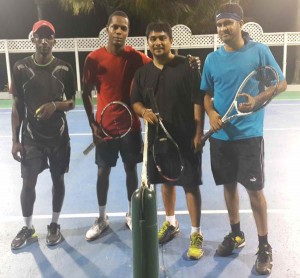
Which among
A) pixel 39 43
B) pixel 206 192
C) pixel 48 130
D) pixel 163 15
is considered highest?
pixel 163 15

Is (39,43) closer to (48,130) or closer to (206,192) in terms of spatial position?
(48,130)

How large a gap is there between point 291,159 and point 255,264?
3584mm

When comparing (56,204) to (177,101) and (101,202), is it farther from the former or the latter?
(177,101)

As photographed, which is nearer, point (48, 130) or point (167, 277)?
point (167, 277)

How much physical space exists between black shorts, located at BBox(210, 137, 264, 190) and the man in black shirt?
7.6 inches

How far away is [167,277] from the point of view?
134 inches

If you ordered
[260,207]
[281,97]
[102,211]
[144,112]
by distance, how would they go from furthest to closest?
[281,97] < [102,211] < [144,112] < [260,207]

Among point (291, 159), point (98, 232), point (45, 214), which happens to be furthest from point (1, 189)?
point (291, 159)

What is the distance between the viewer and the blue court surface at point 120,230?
3.54m

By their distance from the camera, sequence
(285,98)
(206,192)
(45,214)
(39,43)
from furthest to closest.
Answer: (285,98), (206,192), (45,214), (39,43)

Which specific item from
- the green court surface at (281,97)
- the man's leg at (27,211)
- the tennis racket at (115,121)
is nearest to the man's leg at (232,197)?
the tennis racket at (115,121)

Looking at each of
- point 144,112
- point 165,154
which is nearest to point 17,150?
point 144,112

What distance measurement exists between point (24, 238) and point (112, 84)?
1801 millimetres

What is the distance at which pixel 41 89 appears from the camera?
3.79 m
